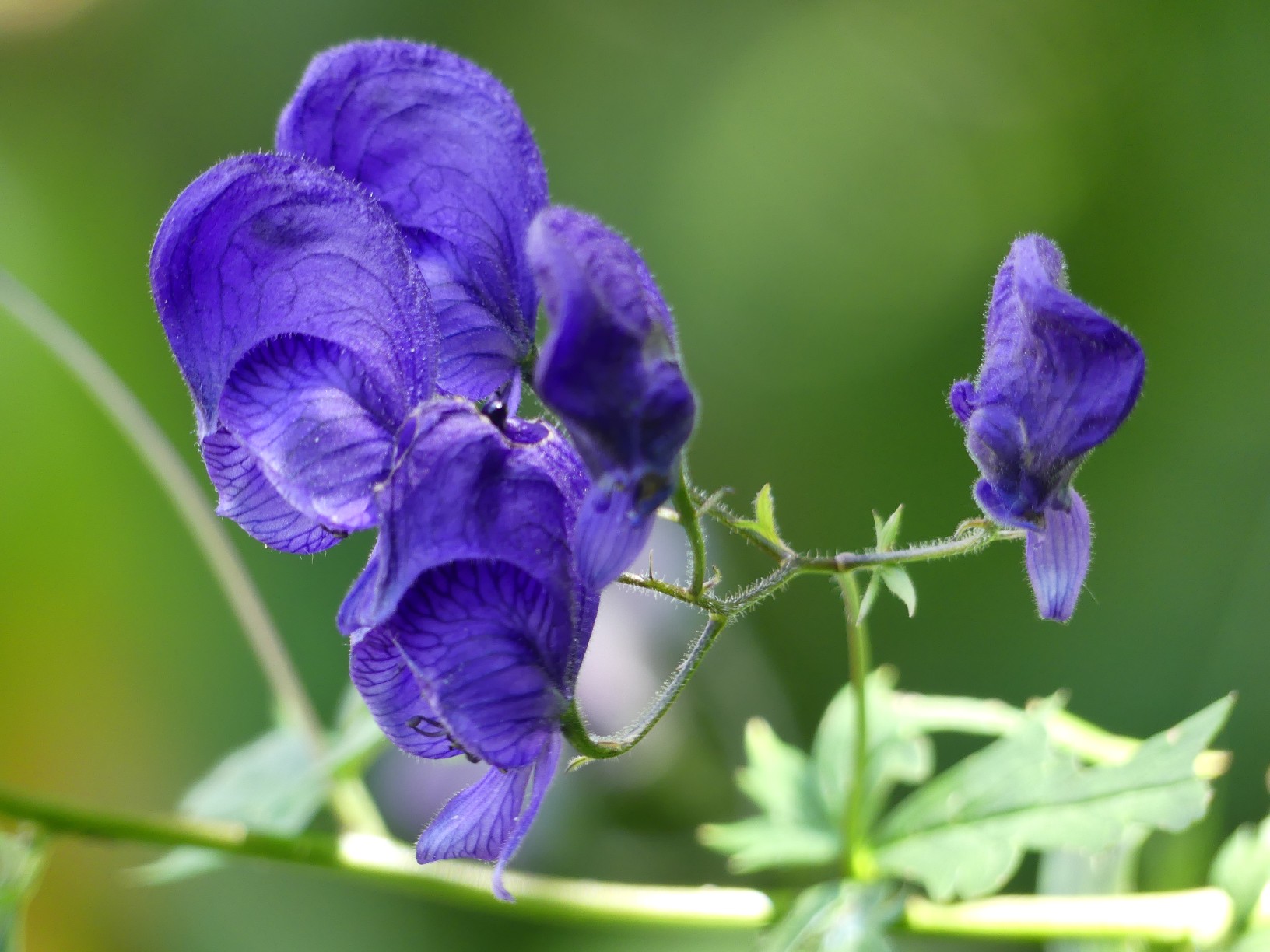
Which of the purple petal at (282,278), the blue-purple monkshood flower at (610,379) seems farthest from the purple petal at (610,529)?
the purple petal at (282,278)

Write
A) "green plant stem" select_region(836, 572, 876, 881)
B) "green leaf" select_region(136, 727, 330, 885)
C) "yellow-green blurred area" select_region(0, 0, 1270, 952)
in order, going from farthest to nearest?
"yellow-green blurred area" select_region(0, 0, 1270, 952) → "green leaf" select_region(136, 727, 330, 885) → "green plant stem" select_region(836, 572, 876, 881)

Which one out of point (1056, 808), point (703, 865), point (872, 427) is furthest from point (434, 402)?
point (872, 427)

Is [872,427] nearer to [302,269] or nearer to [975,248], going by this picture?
[975,248]

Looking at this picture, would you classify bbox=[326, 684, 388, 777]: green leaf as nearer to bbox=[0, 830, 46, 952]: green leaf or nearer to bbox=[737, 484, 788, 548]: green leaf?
bbox=[0, 830, 46, 952]: green leaf

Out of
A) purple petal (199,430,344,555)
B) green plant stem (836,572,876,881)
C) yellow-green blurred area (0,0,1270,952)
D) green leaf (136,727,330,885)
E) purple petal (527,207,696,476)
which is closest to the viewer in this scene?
purple petal (527,207,696,476)

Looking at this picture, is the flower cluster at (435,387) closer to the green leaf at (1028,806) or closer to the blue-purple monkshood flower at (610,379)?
the blue-purple monkshood flower at (610,379)

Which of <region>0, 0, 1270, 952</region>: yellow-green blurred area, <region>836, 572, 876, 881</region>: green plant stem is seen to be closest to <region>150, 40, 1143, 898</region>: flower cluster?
<region>836, 572, 876, 881</region>: green plant stem
